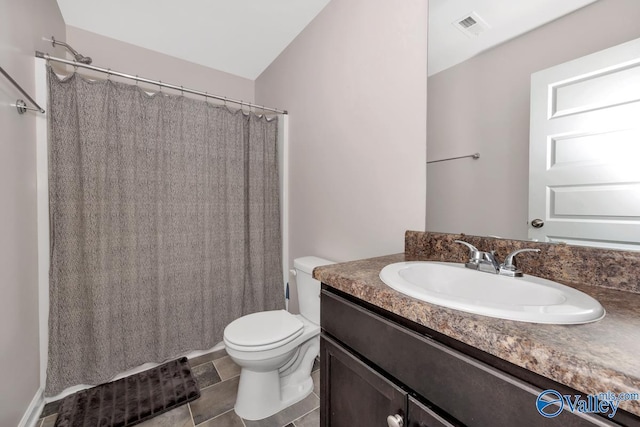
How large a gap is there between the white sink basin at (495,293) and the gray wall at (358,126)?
1.11 feet

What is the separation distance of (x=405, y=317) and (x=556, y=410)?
0.91 ft

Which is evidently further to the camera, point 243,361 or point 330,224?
point 330,224

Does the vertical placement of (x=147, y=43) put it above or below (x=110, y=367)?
above

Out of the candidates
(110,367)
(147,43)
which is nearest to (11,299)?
(110,367)

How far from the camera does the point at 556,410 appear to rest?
40cm

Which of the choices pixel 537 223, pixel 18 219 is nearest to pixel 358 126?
pixel 537 223

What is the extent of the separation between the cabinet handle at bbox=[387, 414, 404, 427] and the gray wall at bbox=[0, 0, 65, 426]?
1.53m

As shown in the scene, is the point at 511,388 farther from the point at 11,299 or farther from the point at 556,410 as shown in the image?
the point at 11,299

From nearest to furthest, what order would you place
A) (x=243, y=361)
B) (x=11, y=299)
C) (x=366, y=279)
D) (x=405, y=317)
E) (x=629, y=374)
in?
(x=629, y=374) → (x=405, y=317) → (x=366, y=279) → (x=11, y=299) → (x=243, y=361)

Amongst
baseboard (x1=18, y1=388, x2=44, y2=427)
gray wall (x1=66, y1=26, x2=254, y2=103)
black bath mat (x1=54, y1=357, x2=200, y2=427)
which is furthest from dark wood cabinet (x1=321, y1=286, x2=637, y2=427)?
gray wall (x1=66, y1=26, x2=254, y2=103)

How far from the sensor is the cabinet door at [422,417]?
53cm

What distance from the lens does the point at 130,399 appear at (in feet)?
4.74

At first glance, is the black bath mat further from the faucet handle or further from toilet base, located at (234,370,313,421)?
the faucet handle

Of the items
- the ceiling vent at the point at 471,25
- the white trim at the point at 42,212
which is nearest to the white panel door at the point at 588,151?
the ceiling vent at the point at 471,25
